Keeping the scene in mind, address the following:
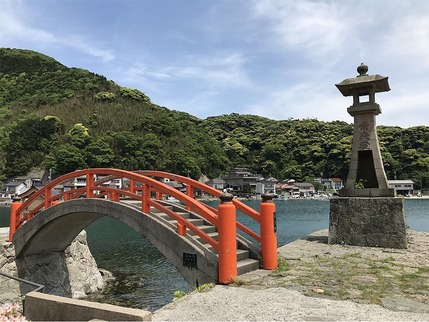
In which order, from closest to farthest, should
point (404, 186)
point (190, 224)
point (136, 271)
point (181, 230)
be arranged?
point (190, 224), point (181, 230), point (136, 271), point (404, 186)

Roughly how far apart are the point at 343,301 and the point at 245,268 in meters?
1.96

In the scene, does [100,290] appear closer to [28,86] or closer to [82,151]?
[82,151]

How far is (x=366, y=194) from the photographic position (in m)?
8.51

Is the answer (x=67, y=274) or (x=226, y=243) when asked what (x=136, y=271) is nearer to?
(x=67, y=274)

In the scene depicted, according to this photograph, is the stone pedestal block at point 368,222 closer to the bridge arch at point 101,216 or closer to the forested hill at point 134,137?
the bridge arch at point 101,216

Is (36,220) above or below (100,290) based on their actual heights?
above

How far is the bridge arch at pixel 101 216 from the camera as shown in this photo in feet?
19.6

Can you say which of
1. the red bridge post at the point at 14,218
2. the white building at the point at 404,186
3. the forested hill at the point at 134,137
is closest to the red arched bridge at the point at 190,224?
the red bridge post at the point at 14,218

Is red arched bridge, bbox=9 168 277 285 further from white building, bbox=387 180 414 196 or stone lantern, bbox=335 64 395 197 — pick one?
white building, bbox=387 180 414 196

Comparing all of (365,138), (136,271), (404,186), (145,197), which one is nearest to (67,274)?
(136,271)

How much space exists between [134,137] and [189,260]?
77064mm

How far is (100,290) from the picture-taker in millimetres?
13836

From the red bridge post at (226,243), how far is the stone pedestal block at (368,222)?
4.37m

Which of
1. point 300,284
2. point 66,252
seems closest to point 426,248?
point 300,284
